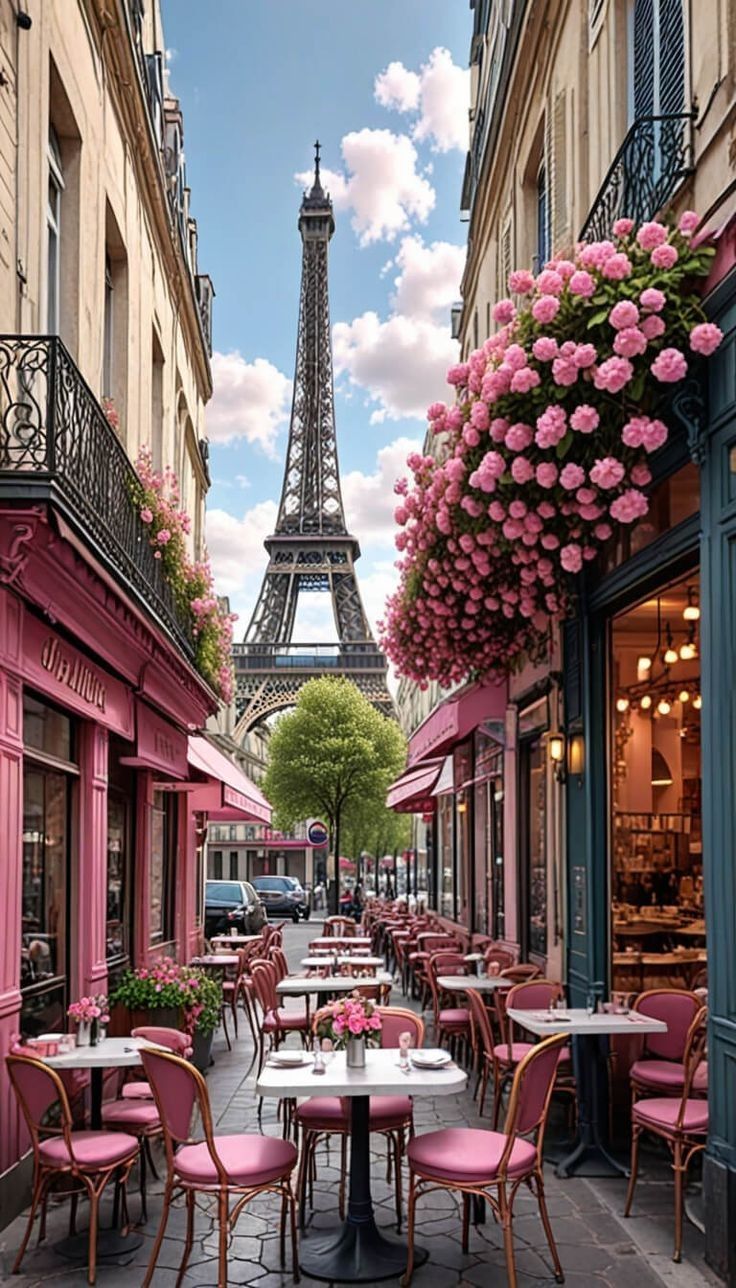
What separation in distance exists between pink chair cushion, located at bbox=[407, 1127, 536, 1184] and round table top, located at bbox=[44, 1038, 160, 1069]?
1535 mm

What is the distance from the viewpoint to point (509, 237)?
14.8 m

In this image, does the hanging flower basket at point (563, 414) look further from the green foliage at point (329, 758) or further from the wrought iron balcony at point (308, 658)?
the wrought iron balcony at point (308, 658)

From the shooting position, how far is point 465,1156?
629cm

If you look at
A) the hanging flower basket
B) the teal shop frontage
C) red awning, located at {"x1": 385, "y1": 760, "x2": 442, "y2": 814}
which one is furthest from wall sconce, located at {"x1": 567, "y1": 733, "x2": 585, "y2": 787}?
red awning, located at {"x1": 385, "y1": 760, "x2": 442, "y2": 814}

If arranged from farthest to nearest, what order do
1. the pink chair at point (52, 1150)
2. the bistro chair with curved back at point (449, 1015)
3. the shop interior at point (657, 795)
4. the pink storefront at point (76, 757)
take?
the bistro chair with curved back at point (449, 1015) → the shop interior at point (657, 795) → the pink storefront at point (76, 757) → the pink chair at point (52, 1150)

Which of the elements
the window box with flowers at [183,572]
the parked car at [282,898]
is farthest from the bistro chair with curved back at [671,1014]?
the parked car at [282,898]

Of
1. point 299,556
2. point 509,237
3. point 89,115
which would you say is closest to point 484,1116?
point 89,115

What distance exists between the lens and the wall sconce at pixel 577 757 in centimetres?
1010

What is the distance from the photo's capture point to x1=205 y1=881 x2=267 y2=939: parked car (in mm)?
26031

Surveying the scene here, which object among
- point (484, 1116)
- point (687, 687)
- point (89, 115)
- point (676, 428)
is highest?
point (89, 115)

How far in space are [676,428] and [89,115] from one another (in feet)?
19.5

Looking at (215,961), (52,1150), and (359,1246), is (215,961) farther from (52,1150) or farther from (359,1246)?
(359,1246)

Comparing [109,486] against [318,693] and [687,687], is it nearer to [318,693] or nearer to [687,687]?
[687,687]

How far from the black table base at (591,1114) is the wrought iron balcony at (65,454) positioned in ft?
14.4
